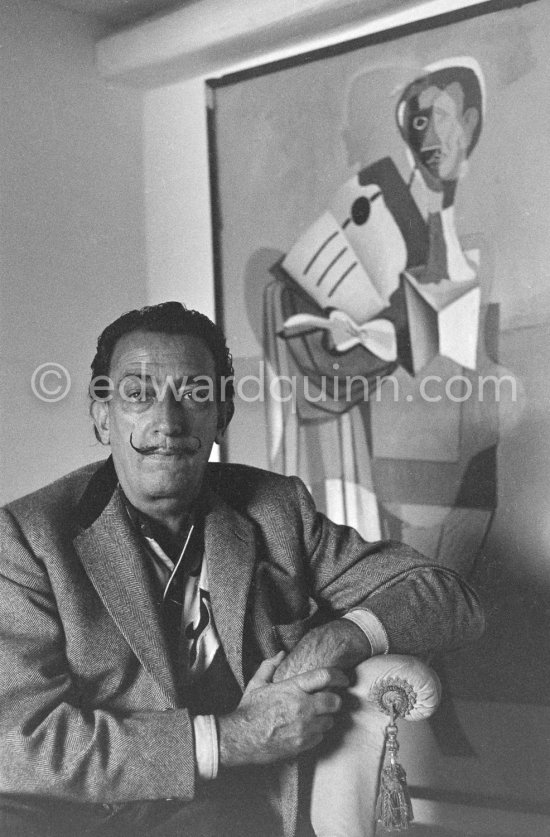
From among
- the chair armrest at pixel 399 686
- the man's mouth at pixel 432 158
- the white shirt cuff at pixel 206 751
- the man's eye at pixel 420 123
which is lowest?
the white shirt cuff at pixel 206 751

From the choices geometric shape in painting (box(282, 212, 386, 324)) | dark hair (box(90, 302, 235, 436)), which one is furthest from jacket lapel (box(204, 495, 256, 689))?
geometric shape in painting (box(282, 212, 386, 324))

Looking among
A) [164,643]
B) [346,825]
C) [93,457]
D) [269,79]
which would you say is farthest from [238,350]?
[346,825]

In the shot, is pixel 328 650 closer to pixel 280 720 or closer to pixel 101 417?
pixel 280 720

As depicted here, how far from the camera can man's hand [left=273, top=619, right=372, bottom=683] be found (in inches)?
61.6

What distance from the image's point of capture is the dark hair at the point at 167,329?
1.68m

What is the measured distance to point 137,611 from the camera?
62.9 inches

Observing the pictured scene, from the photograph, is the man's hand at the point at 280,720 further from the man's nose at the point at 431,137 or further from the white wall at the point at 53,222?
the man's nose at the point at 431,137

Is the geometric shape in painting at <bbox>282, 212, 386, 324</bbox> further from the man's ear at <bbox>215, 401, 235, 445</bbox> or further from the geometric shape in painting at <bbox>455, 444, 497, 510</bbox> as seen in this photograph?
the man's ear at <bbox>215, 401, 235, 445</bbox>

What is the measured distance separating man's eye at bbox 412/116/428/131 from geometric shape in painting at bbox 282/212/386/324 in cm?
31

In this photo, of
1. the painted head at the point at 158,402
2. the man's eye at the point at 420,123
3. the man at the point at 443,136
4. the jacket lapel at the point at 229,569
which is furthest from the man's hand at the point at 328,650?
the man's eye at the point at 420,123

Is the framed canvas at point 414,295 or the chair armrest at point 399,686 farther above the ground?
the framed canvas at point 414,295

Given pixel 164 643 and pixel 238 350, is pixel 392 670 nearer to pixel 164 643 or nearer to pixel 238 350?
pixel 164 643

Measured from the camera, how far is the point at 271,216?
8.23 feet

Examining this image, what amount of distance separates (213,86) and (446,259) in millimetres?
820
